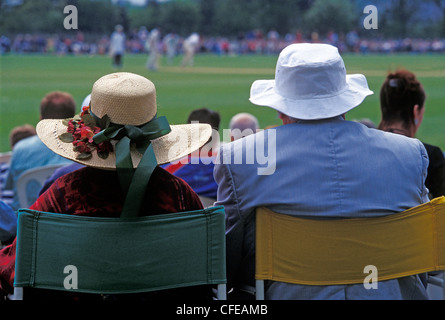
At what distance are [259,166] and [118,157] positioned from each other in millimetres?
515

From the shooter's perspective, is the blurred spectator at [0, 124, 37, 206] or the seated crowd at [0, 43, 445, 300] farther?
the blurred spectator at [0, 124, 37, 206]

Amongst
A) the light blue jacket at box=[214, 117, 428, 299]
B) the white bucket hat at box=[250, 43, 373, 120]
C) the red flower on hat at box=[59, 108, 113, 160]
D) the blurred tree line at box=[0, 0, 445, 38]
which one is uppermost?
the blurred tree line at box=[0, 0, 445, 38]

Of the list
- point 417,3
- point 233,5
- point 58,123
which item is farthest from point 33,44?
point 58,123

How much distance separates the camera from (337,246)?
7.59 feet

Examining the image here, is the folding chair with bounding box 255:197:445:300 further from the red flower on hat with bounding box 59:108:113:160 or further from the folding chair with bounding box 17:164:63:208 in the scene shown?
the folding chair with bounding box 17:164:63:208

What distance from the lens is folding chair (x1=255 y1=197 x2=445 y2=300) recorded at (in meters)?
2.30

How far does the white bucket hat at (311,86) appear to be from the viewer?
256 centimetres

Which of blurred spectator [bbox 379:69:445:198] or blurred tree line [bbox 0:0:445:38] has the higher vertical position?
blurred tree line [bbox 0:0:445:38]

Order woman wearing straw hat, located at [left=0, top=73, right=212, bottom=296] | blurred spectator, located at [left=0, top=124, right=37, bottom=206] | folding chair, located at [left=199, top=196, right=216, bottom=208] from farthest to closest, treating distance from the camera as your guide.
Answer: blurred spectator, located at [left=0, top=124, right=37, bottom=206] < folding chair, located at [left=199, top=196, right=216, bottom=208] < woman wearing straw hat, located at [left=0, top=73, right=212, bottom=296]

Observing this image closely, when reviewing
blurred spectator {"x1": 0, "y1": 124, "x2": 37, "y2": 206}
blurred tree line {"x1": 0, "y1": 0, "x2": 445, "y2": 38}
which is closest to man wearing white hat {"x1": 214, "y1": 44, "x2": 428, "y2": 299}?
blurred spectator {"x1": 0, "y1": 124, "x2": 37, "y2": 206}

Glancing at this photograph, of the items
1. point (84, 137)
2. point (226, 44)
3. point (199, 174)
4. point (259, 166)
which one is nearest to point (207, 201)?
point (199, 174)

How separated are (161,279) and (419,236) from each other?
36.6 inches

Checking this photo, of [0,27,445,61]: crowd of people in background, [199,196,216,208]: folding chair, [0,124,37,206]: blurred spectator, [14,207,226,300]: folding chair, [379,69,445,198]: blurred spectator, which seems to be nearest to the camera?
[14,207,226,300]: folding chair

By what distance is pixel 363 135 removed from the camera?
247 cm
